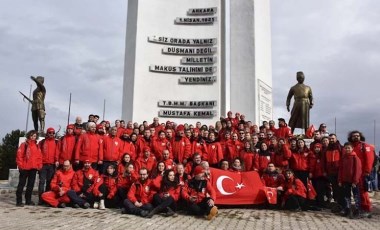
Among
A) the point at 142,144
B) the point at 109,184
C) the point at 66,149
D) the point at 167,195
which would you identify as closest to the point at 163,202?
the point at 167,195

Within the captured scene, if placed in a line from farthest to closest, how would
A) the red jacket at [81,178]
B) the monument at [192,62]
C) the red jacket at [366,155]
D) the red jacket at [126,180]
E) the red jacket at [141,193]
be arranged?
the monument at [192,62] < the red jacket at [81,178] < the red jacket at [126,180] < the red jacket at [366,155] < the red jacket at [141,193]

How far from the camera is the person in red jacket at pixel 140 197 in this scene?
23.9 ft

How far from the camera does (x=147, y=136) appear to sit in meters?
9.62

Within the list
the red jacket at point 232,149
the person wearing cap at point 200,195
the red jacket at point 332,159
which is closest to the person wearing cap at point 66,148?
the person wearing cap at point 200,195

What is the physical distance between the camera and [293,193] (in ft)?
26.7

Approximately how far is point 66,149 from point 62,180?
780 mm

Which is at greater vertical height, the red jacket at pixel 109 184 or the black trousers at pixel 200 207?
the red jacket at pixel 109 184

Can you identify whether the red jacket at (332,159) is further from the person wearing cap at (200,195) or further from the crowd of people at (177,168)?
the person wearing cap at (200,195)

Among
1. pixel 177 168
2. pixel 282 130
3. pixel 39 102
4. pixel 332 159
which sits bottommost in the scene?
pixel 177 168

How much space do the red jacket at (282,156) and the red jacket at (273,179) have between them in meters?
0.38

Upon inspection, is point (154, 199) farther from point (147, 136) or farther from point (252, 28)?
point (252, 28)

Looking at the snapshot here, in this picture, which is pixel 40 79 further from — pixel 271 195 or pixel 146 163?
pixel 271 195

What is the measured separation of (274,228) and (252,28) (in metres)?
9.92

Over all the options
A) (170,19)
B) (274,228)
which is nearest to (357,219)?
(274,228)
